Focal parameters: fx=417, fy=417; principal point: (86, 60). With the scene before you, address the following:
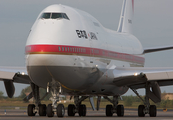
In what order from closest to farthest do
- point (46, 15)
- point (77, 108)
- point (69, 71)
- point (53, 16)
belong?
point (69, 71) < point (53, 16) < point (46, 15) < point (77, 108)

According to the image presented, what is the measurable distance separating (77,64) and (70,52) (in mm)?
986

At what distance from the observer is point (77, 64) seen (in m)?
24.9

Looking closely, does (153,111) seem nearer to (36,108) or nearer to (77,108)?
(77,108)

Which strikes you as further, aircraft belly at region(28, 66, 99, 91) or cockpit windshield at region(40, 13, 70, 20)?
cockpit windshield at region(40, 13, 70, 20)

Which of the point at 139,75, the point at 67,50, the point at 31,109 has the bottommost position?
the point at 31,109

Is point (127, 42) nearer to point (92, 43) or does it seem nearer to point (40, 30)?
point (92, 43)

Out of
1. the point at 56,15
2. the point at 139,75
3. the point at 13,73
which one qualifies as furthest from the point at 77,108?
the point at 56,15

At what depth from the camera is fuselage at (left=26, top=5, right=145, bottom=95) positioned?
2367 cm

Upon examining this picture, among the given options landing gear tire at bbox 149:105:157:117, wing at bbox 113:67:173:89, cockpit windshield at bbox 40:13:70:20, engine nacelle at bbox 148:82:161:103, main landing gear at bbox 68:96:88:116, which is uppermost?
cockpit windshield at bbox 40:13:70:20

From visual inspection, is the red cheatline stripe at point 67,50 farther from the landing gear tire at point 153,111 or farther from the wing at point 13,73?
the landing gear tire at point 153,111

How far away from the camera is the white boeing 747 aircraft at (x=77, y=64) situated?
78.3ft

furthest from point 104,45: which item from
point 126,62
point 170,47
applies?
point 170,47

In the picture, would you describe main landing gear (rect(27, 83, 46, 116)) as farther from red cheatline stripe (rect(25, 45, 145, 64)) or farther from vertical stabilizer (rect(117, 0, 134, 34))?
vertical stabilizer (rect(117, 0, 134, 34))

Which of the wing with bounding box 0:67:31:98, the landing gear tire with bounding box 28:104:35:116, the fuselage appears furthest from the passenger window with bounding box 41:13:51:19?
the landing gear tire with bounding box 28:104:35:116
